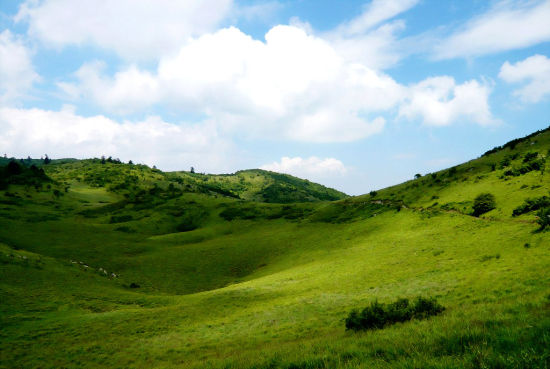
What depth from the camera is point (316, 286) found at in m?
37.8

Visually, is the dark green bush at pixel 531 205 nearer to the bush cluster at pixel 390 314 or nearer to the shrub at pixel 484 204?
the shrub at pixel 484 204

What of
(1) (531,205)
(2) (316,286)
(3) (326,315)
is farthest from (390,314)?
(1) (531,205)

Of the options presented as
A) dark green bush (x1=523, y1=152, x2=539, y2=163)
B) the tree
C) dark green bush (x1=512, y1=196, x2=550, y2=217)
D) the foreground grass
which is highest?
the tree

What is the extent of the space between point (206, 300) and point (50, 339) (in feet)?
53.3

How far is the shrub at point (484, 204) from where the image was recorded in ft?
159

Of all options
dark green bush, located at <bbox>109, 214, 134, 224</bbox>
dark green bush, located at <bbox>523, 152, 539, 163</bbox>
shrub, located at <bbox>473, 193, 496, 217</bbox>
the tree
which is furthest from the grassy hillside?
the tree

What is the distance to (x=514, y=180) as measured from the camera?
55.1 metres

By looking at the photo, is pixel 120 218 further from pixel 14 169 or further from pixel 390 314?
pixel 390 314

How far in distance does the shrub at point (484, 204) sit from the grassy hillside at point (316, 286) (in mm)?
1283

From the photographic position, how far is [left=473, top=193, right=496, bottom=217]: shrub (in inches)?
1907

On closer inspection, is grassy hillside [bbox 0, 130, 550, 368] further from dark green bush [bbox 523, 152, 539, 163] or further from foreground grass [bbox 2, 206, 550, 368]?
dark green bush [bbox 523, 152, 539, 163]

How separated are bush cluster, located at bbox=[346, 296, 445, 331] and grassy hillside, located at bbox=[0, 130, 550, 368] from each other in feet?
3.00

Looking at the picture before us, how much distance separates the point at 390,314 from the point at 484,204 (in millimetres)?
41882

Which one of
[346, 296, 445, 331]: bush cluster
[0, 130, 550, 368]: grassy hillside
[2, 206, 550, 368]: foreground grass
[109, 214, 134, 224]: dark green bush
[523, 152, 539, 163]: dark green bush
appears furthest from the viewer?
[109, 214, 134, 224]: dark green bush
